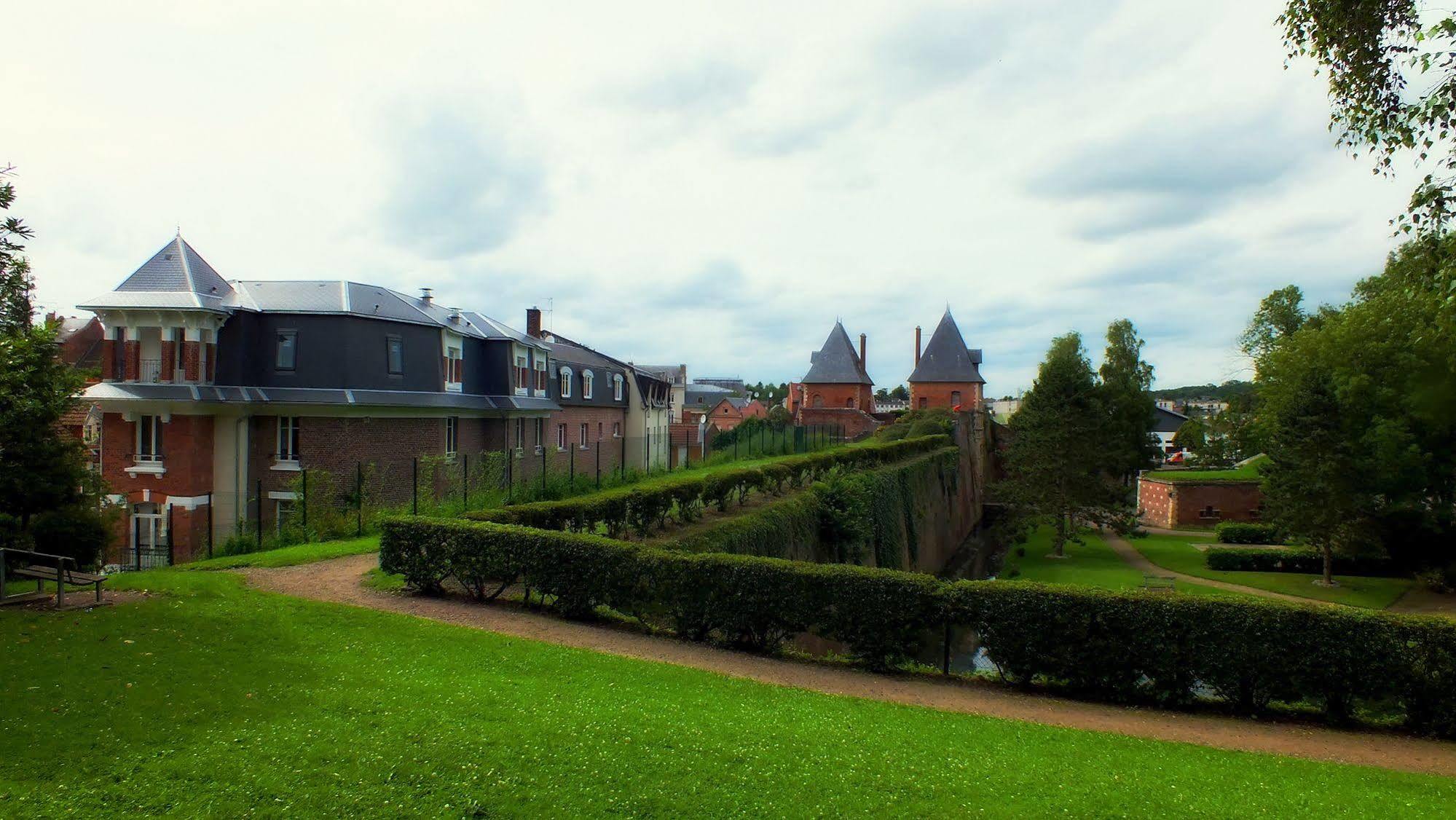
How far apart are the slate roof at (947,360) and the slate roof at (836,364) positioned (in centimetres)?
477

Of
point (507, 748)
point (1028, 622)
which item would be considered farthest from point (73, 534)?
point (1028, 622)

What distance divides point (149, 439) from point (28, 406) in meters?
15.0

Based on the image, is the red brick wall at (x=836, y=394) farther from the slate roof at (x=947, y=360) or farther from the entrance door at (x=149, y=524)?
the entrance door at (x=149, y=524)

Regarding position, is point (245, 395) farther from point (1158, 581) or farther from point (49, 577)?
point (1158, 581)

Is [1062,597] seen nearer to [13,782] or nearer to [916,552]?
[13,782]

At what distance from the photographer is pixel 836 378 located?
60312mm

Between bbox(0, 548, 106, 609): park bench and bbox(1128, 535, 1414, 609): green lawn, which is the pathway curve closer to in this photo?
bbox(1128, 535, 1414, 609): green lawn

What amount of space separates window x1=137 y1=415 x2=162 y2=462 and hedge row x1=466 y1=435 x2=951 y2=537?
44.2ft

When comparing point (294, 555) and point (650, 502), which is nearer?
point (294, 555)

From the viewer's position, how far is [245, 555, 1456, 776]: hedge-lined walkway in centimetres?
771

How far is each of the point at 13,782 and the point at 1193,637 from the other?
1038 cm

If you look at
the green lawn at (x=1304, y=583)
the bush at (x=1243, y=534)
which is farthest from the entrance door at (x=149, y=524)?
the bush at (x=1243, y=534)

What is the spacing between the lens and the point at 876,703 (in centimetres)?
800

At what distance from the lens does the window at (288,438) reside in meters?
21.9
